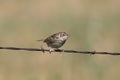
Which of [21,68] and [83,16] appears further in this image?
[83,16]

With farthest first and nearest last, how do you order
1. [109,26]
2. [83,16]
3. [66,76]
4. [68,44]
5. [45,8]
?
[45,8]
[83,16]
[109,26]
[68,44]
[66,76]

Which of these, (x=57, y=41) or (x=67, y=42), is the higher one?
(x=57, y=41)

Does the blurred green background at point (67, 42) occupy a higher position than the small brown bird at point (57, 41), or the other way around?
the small brown bird at point (57, 41)

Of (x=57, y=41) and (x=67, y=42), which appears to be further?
(x=67, y=42)

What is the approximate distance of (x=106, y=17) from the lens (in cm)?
1916

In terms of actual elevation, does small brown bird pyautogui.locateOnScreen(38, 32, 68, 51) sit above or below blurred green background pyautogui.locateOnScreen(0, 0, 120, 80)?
above

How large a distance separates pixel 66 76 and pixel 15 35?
277 centimetres

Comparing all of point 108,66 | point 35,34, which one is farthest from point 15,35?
point 108,66

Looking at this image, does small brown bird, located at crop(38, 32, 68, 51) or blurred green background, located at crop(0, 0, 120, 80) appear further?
blurred green background, located at crop(0, 0, 120, 80)

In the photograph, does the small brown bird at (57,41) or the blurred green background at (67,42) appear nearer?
the small brown bird at (57,41)

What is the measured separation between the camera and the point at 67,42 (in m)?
16.8

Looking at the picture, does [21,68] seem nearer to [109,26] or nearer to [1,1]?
A: [109,26]

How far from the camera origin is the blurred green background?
48.8ft

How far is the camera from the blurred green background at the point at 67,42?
1486 cm
